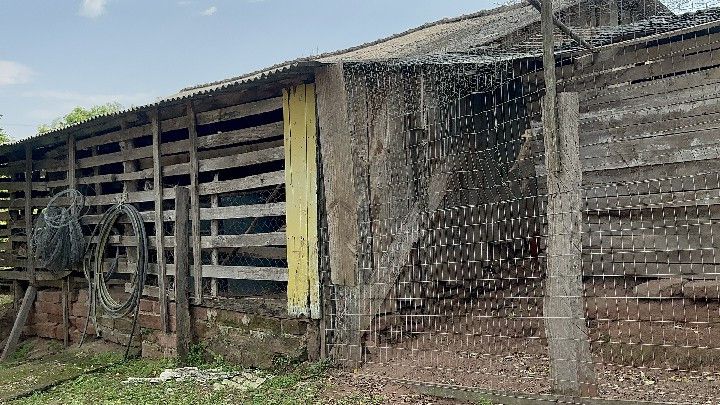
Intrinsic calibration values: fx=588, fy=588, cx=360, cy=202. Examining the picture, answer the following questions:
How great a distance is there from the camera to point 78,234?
7984mm

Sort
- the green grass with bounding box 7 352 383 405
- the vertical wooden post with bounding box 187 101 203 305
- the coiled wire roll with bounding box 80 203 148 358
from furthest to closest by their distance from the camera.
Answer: the coiled wire roll with bounding box 80 203 148 358, the vertical wooden post with bounding box 187 101 203 305, the green grass with bounding box 7 352 383 405

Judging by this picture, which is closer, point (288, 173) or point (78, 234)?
point (288, 173)

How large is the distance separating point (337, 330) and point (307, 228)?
1024 mm

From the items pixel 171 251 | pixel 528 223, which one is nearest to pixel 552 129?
pixel 528 223

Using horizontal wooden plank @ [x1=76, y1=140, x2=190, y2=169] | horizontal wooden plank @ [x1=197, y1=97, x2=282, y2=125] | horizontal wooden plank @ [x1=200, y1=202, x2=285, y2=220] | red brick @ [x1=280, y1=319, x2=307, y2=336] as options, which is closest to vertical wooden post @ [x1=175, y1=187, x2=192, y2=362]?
horizontal wooden plank @ [x1=200, y1=202, x2=285, y2=220]

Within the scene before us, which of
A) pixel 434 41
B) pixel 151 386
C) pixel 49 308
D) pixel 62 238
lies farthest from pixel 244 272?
pixel 49 308

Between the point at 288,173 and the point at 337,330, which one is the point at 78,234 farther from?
the point at 337,330

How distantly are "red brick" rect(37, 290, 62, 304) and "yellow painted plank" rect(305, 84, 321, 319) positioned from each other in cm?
510

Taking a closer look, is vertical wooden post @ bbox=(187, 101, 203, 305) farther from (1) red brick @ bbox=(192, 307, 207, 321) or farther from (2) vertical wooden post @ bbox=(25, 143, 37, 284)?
(2) vertical wooden post @ bbox=(25, 143, 37, 284)

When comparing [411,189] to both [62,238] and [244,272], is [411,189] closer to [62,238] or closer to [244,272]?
[244,272]

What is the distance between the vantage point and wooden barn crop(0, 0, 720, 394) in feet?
18.2

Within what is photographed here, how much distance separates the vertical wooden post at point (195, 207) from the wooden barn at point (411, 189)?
0.02 meters

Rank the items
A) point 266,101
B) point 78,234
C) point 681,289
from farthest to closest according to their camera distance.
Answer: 1. point 78,234
2. point 266,101
3. point 681,289

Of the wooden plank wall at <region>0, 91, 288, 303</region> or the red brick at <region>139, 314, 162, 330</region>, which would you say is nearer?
the wooden plank wall at <region>0, 91, 288, 303</region>
